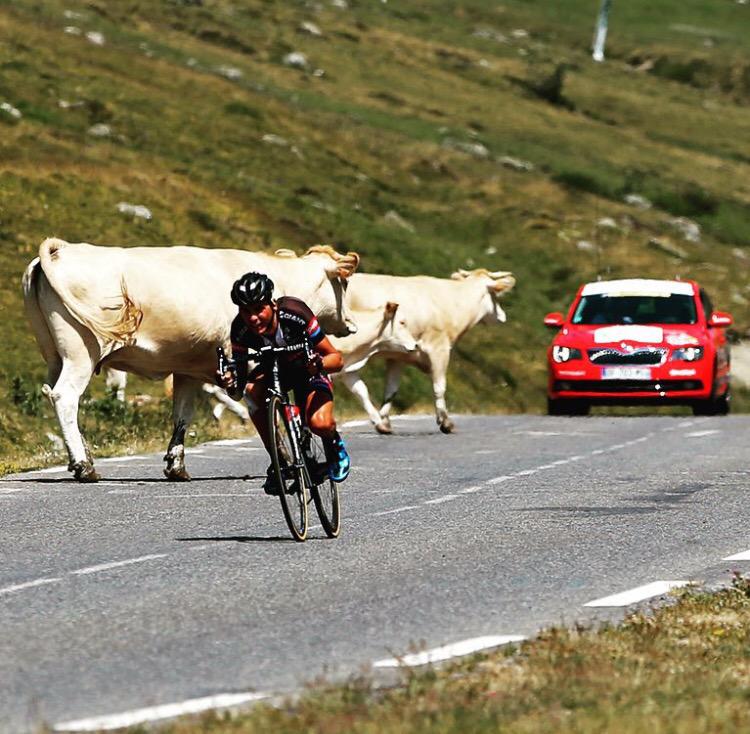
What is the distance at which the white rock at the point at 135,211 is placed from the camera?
135ft

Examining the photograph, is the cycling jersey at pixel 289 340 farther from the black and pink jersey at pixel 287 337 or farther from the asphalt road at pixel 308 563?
the asphalt road at pixel 308 563

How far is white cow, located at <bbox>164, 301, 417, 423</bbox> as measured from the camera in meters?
27.4

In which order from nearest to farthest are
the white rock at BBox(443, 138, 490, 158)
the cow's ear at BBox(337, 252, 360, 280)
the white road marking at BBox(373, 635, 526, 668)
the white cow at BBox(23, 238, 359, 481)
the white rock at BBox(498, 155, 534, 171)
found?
the white road marking at BBox(373, 635, 526, 668), the white cow at BBox(23, 238, 359, 481), the cow's ear at BBox(337, 252, 360, 280), the white rock at BBox(498, 155, 534, 171), the white rock at BBox(443, 138, 490, 158)

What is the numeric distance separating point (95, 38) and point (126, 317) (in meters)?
47.3

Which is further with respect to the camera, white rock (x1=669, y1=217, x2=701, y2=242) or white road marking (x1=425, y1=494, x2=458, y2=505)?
white rock (x1=669, y1=217, x2=701, y2=242)

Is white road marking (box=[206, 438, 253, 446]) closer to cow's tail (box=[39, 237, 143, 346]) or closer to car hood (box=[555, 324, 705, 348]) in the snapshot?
cow's tail (box=[39, 237, 143, 346])

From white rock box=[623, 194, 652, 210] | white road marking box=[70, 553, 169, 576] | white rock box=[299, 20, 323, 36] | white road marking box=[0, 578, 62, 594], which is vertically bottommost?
white road marking box=[70, 553, 169, 576]

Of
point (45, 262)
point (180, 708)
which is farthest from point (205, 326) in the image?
point (180, 708)

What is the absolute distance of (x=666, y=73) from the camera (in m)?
120

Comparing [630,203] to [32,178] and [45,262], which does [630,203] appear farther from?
[45,262]

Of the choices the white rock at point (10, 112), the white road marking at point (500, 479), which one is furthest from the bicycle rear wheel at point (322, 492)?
the white rock at point (10, 112)

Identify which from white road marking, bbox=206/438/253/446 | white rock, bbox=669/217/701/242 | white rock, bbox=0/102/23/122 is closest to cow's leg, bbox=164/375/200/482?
white road marking, bbox=206/438/253/446

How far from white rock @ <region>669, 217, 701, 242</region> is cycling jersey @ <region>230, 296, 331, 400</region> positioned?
50.5 m

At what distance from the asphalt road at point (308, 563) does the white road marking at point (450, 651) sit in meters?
0.09
